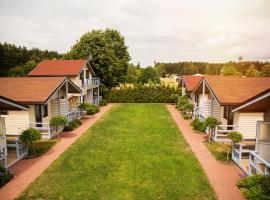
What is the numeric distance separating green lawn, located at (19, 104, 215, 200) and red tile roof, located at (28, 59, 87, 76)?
13.1 m

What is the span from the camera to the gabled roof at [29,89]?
18462mm

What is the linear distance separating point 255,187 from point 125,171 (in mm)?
5997

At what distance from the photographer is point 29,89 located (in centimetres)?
1992

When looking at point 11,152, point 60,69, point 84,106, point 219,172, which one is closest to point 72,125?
point 84,106

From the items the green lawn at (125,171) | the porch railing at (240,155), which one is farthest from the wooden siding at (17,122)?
the porch railing at (240,155)

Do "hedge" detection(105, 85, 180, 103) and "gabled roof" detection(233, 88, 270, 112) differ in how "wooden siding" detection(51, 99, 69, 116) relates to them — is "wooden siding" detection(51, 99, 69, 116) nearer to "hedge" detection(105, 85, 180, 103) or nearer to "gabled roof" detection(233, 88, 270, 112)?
"gabled roof" detection(233, 88, 270, 112)

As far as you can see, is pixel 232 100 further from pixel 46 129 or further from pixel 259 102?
pixel 46 129

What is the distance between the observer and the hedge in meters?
43.2

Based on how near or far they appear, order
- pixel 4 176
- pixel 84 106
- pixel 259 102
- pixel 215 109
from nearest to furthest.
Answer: pixel 4 176, pixel 259 102, pixel 215 109, pixel 84 106

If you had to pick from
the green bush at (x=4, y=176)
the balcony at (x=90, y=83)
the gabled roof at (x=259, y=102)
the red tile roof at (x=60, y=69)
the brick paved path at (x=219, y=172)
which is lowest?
the brick paved path at (x=219, y=172)

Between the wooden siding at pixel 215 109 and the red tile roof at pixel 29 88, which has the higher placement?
the red tile roof at pixel 29 88

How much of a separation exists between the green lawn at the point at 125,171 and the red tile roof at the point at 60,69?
42.9 feet

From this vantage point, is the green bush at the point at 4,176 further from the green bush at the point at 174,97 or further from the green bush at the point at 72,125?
the green bush at the point at 174,97

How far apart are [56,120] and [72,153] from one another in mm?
4025
